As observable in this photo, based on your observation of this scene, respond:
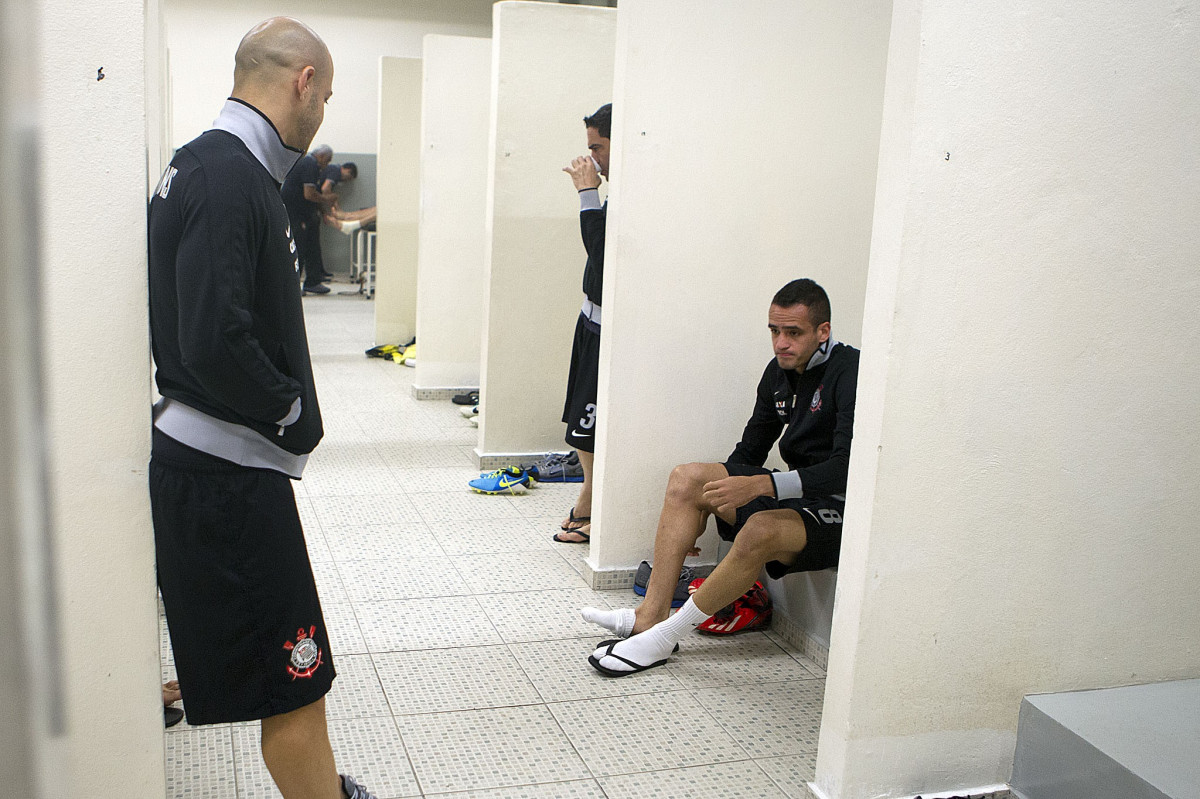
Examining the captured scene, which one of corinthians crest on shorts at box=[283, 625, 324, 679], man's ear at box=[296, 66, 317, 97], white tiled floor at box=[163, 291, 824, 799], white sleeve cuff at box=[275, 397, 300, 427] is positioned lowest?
white tiled floor at box=[163, 291, 824, 799]

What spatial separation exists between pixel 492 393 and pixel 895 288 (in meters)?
3.26

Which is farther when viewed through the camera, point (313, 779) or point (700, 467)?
point (700, 467)

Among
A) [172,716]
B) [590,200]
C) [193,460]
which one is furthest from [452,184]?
[193,460]

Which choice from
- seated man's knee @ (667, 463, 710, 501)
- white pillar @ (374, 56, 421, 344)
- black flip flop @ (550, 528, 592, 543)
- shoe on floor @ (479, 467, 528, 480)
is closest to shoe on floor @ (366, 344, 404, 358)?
white pillar @ (374, 56, 421, 344)

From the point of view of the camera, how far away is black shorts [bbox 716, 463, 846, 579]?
2.88 metres

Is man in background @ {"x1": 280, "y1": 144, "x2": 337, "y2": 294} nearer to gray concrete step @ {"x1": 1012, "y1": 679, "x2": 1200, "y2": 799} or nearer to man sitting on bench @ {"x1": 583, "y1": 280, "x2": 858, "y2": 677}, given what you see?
man sitting on bench @ {"x1": 583, "y1": 280, "x2": 858, "y2": 677}

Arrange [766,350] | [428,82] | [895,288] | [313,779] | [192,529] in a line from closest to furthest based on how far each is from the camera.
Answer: [192,529] < [313,779] < [895,288] < [766,350] < [428,82]

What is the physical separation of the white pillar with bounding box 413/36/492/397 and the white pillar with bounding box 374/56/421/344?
1.60 metres

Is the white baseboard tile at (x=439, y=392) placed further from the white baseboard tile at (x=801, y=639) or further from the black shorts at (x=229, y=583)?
the black shorts at (x=229, y=583)

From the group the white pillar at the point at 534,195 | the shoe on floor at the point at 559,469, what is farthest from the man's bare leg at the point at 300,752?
the white pillar at the point at 534,195

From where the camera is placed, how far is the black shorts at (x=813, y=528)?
2881mm

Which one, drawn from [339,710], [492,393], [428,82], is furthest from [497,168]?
[339,710]

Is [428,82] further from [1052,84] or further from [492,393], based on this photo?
[1052,84]

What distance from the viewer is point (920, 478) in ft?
6.74
